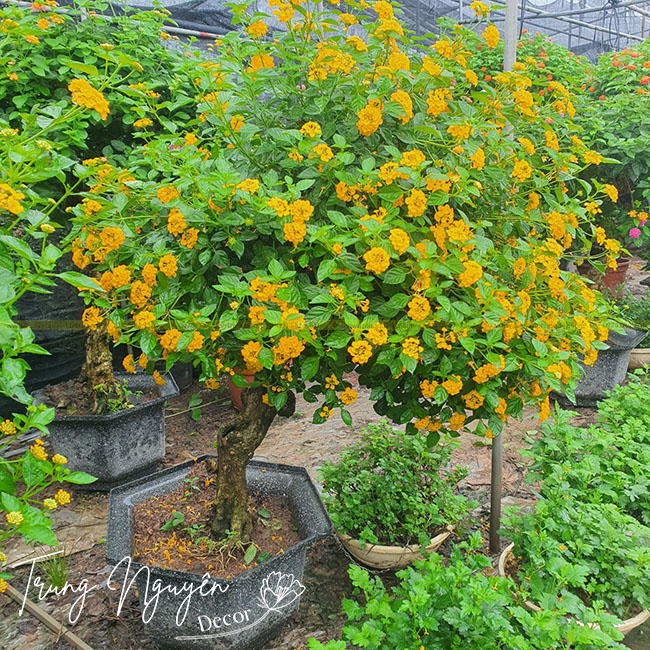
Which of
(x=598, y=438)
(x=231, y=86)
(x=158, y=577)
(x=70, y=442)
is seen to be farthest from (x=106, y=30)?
(x=598, y=438)

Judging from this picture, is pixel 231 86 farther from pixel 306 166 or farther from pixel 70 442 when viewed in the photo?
pixel 70 442

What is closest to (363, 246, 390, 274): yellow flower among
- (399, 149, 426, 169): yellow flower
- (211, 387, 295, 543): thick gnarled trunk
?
(399, 149, 426, 169): yellow flower

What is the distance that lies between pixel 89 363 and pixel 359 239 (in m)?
A: 1.94

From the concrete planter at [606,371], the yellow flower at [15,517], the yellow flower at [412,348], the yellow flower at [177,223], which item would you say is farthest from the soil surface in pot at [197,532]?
the concrete planter at [606,371]

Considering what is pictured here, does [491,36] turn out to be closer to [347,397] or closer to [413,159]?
[413,159]

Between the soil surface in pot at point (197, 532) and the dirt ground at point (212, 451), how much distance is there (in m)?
0.31

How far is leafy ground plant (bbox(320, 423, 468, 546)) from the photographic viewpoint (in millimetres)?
2086

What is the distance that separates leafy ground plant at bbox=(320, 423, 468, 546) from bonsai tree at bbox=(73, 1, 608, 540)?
1.94 ft

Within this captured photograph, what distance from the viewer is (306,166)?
1.62 meters

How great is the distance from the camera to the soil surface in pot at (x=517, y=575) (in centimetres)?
180

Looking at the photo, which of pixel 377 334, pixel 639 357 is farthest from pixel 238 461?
pixel 639 357

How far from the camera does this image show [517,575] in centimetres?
190

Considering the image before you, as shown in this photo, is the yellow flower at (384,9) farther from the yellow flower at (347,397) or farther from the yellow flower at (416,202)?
the yellow flower at (347,397)

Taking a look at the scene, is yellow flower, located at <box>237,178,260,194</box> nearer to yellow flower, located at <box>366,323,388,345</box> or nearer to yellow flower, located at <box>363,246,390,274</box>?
yellow flower, located at <box>363,246,390,274</box>
